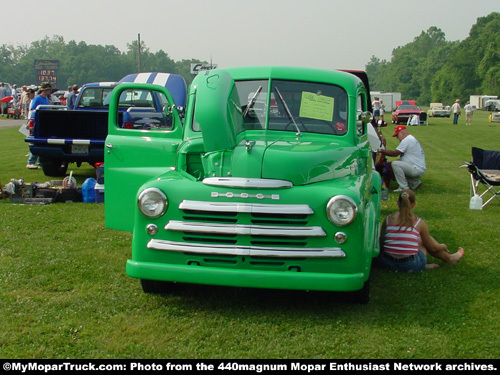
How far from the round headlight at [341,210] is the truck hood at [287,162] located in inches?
15.5

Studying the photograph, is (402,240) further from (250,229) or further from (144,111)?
(144,111)

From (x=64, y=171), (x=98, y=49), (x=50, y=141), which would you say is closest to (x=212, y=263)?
(x=50, y=141)

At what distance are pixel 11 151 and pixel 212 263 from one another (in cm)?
1487

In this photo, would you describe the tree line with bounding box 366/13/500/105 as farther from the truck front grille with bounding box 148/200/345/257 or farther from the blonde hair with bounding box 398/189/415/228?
the truck front grille with bounding box 148/200/345/257

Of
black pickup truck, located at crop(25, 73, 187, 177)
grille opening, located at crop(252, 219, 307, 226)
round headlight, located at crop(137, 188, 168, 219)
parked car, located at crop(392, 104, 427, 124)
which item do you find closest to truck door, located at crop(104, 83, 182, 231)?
round headlight, located at crop(137, 188, 168, 219)

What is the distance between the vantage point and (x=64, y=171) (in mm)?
13141

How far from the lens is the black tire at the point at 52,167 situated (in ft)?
40.7

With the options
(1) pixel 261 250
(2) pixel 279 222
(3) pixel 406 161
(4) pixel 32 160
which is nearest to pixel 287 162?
(2) pixel 279 222

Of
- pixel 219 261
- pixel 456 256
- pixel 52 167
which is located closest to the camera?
pixel 219 261

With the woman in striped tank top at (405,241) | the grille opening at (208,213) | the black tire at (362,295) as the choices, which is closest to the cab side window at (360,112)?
the woman in striped tank top at (405,241)

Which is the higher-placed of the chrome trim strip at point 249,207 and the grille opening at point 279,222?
the chrome trim strip at point 249,207

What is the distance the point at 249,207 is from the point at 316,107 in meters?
1.76

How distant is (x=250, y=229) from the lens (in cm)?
487

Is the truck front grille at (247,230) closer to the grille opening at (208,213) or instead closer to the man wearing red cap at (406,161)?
the grille opening at (208,213)
